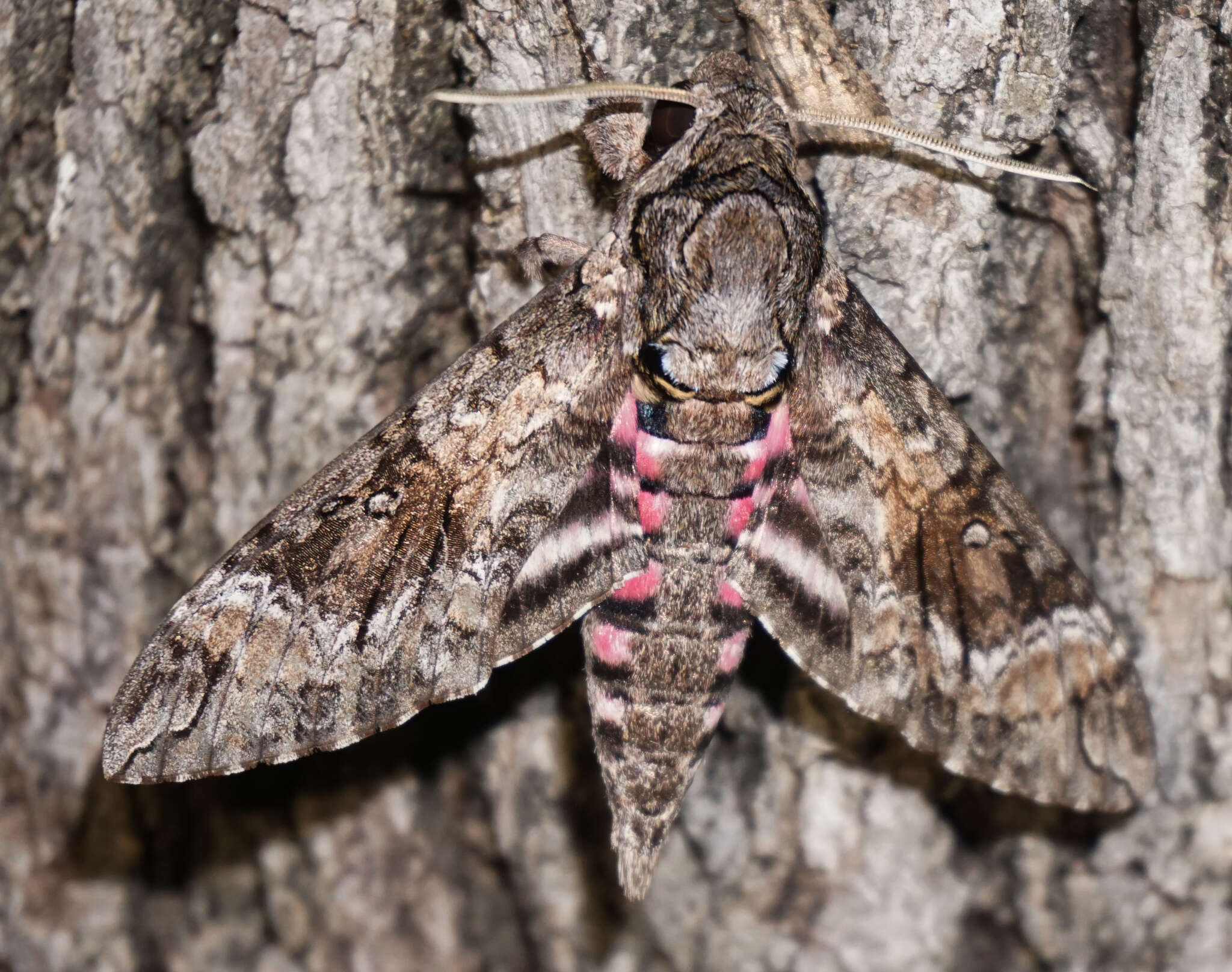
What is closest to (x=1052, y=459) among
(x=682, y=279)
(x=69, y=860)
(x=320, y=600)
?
(x=682, y=279)

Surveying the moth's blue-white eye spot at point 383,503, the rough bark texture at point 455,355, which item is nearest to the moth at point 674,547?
the moth's blue-white eye spot at point 383,503

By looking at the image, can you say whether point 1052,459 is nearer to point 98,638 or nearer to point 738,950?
point 738,950

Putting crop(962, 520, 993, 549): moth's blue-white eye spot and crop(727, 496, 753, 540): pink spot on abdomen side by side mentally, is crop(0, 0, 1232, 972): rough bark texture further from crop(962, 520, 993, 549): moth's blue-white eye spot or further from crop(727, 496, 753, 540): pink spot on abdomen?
crop(727, 496, 753, 540): pink spot on abdomen

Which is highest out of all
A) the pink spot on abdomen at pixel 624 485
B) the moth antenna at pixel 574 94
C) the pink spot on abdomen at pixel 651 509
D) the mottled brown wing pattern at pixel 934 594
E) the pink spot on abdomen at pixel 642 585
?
the moth antenna at pixel 574 94

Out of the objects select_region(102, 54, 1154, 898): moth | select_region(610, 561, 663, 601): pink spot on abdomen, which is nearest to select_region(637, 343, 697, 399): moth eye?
select_region(102, 54, 1154, 898): moth

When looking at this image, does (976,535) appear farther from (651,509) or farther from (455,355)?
(455,355)

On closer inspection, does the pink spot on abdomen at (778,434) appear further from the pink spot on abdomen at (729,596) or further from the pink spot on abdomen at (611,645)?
the pink spot on abdomen at (611,645)
